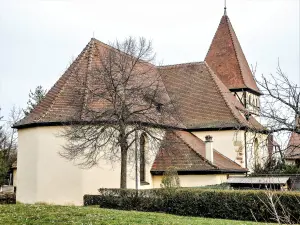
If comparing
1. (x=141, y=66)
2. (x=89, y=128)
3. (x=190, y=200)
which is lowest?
(x=190, y=200)

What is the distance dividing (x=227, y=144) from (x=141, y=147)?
21.6 ft

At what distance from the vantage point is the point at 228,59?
32.5 m

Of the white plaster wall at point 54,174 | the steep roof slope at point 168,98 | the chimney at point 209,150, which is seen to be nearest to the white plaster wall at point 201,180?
the chimney at point 209,150

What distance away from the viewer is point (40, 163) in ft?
70.5

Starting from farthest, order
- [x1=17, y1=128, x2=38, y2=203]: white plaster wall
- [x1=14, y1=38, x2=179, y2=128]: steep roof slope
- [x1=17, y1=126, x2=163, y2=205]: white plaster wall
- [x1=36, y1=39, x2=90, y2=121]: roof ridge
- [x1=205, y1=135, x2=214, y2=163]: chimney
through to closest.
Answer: [x1=205, y1=135, x2=214, y2=163]: chimney, [x1=36, y1=39, x2=90, y2=121]: roof ridge, [x1=17, y1=128, x2=38, y2=203]: white plaster wall, [x1=17, y1=126, x2=163, y2=205]: white plaster wall, [x1=14, y1=38, x2=179, y2=128]: steep roof slope

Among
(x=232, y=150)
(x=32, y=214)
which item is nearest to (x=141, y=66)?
(x=232, y=150)

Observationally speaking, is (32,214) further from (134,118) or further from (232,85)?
(232,85)

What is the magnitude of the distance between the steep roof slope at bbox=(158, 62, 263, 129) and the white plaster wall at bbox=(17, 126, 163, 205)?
6.35 metres

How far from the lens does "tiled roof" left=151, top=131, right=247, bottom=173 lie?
72.7 ft

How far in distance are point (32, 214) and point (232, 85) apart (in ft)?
71.5

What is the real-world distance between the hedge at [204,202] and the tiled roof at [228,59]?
53.3 ft

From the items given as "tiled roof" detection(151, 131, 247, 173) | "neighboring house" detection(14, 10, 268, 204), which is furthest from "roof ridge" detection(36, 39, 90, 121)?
"tiled roof" detection(151, 131, 247, 173)

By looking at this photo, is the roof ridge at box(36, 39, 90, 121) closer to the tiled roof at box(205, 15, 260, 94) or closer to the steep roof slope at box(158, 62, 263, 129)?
the steep roof slope at box(158, 62, 263, 129)

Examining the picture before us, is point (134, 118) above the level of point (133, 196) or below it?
above
